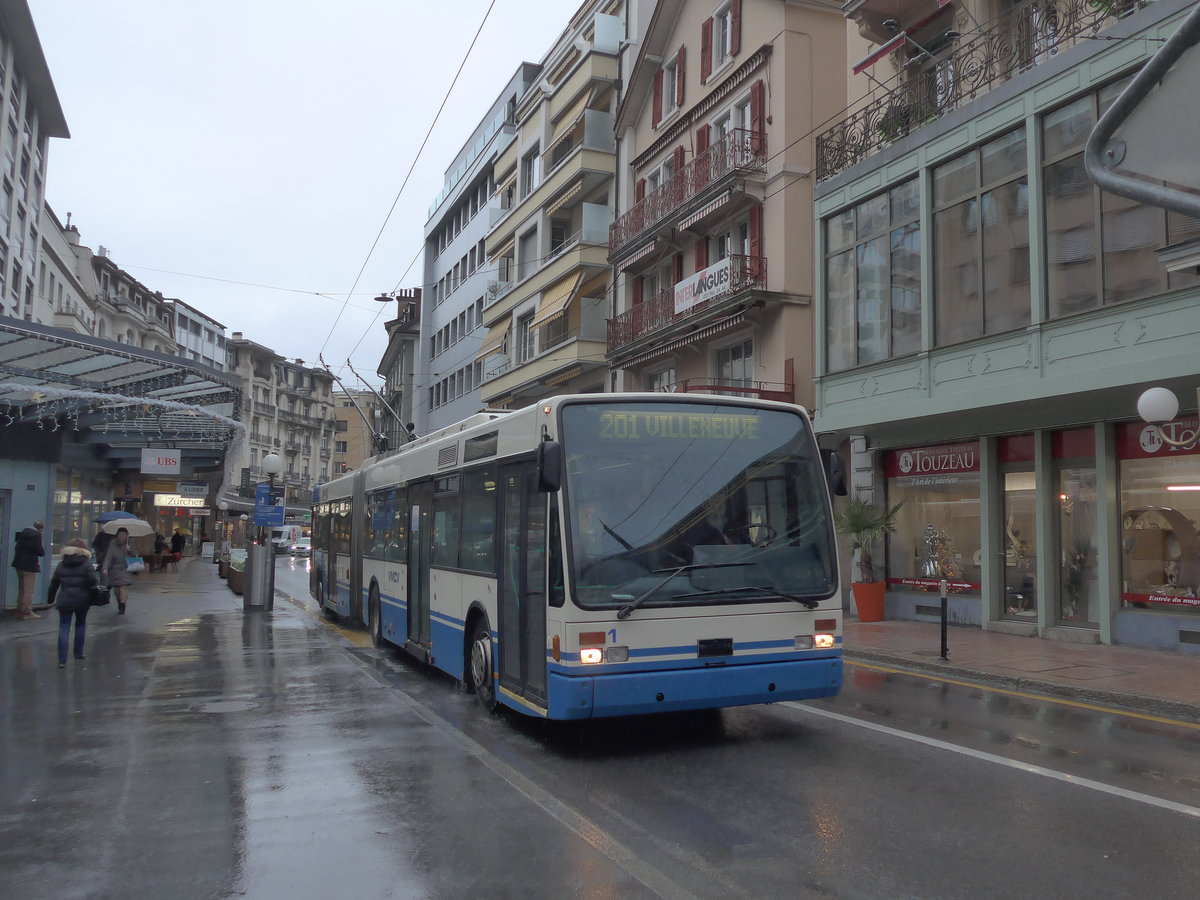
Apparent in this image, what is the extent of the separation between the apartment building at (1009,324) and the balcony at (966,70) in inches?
1.7

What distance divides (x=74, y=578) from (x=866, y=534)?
1277 cm

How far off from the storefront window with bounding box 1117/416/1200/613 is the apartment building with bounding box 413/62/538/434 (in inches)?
1143

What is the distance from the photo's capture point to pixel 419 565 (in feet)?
40.2

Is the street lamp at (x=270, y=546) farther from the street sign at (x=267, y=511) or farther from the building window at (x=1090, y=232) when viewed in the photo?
the building window at (x=1090, y=232)

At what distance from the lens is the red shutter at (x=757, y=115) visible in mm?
24094

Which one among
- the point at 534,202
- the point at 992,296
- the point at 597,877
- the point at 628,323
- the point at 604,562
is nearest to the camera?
the point at 597,877

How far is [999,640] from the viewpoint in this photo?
15.5m

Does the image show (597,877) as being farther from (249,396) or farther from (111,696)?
(249,396)

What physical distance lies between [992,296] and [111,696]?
13.6 metres

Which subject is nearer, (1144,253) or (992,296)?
(1144,253)

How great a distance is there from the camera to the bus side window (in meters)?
7.55

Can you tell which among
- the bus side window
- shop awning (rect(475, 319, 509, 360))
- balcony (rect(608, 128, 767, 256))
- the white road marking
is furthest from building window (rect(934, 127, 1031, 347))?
shop awning (rect(475, 319, 509, 360))

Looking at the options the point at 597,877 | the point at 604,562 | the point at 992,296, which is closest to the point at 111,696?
the point at 604,562

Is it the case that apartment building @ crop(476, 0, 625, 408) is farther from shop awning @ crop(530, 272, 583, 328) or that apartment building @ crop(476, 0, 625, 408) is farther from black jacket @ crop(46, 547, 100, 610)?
black jacket @ crop(46, 547, 100, 610)
